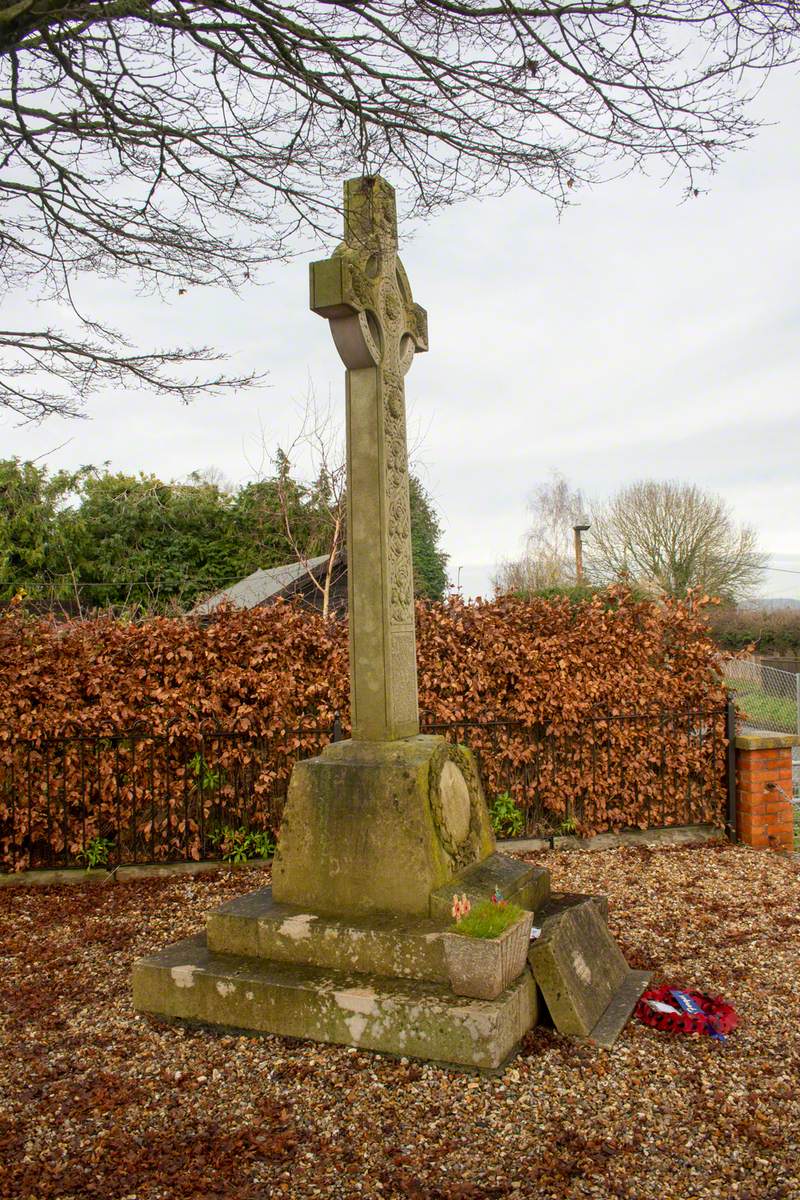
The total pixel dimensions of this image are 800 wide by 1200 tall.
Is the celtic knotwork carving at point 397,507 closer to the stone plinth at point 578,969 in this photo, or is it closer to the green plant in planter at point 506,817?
the stone plinth at point 578,969

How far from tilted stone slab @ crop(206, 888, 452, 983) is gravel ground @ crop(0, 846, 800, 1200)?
1.19 feet

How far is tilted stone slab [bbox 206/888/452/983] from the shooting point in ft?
11.8

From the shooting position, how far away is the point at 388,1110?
3.01 m

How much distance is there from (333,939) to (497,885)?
32.4 inches

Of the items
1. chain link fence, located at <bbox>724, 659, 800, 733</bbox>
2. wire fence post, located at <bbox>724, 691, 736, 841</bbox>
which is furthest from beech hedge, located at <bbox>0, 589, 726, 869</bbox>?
chain link fence, located at <bbox>724, 659, 800, 733</bbox>

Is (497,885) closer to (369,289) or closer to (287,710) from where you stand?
(369,289)

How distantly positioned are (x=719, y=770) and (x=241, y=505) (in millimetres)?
13168

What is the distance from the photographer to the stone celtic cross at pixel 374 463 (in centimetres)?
419

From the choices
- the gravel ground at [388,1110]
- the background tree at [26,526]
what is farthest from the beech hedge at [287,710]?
the background tree at [26,526]

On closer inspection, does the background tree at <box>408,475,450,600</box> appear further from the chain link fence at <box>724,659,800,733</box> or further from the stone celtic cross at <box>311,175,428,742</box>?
the stone celtic cross at <box>311,175,428,742</box>

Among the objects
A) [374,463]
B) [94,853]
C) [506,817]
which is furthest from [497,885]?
[94,853]

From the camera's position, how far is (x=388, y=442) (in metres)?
4.36

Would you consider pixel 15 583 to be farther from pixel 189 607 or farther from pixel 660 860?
pixel 660 860

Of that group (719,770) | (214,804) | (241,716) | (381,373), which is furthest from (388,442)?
(719,770)
